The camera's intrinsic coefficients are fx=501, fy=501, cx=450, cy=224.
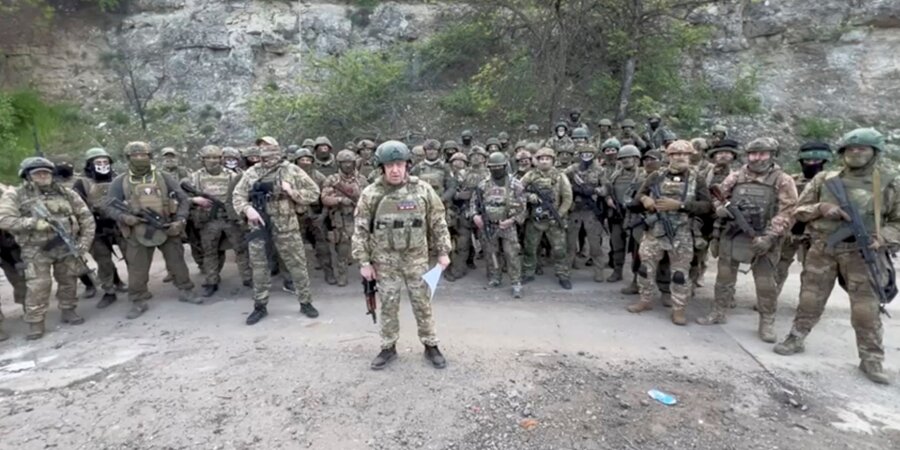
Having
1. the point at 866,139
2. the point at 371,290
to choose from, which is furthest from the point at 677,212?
the point at 371,290

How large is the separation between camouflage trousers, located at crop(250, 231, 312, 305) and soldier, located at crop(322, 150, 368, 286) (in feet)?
4.40

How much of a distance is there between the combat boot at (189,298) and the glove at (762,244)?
22.5 feet

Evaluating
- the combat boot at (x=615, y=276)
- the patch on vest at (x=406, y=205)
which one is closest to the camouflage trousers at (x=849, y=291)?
the combat boot at (x=615, y=276)

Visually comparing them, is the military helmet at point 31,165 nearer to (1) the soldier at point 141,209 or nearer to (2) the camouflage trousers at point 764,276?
(1) the soldier at point 141,209

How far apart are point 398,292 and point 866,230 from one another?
428 cm

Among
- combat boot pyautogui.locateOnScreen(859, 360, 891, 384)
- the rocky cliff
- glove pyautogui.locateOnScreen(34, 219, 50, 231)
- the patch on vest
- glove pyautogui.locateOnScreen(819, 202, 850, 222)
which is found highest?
the rocky cliff

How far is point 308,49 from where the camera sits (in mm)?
18203

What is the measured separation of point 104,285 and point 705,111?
1580 centimetres

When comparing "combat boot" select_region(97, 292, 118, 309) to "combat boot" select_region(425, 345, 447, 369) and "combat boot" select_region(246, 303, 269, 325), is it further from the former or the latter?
"combat boot" select_region(425, 345, 447, 369)

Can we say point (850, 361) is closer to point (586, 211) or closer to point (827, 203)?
point (827, 203)

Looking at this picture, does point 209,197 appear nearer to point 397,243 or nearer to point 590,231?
point 397,243

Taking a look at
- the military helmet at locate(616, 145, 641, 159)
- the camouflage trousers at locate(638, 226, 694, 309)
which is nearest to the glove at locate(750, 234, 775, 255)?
the camouflage trousers at locate(638, 226, 694, 309)

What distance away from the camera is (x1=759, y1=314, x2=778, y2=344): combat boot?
5.33 m

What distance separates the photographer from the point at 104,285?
6.89 meters
